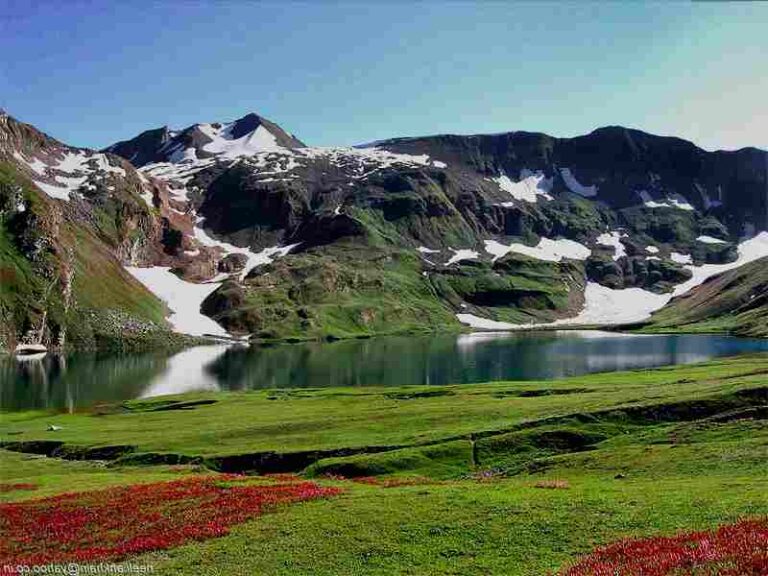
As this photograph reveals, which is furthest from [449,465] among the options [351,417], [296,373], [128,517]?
[296,373]

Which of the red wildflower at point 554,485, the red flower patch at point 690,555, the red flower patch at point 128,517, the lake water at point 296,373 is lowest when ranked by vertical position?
the lake water at point 296,373

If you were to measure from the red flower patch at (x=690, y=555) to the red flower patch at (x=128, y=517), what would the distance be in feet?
57.4

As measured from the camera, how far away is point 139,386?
151 meters

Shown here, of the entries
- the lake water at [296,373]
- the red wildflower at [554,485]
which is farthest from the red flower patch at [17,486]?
the lake water at [296,373]

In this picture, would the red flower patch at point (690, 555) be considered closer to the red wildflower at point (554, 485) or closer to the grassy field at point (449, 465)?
the grassy field at point (449, 465)

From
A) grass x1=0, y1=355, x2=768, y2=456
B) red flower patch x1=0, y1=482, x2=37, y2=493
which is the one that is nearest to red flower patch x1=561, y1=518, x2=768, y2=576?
grass x1=0, y1=355, x2=768, y2=456

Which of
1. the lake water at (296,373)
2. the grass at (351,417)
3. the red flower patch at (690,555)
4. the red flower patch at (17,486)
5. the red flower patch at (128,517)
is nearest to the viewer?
the red flower patch at (690,555)

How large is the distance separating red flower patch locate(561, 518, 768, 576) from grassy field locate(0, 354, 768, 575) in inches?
66.7

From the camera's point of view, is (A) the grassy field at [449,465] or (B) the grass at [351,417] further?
(B) the grass at [351,417]

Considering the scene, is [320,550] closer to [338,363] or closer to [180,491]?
[180,491]

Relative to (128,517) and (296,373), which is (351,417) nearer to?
(128,517)

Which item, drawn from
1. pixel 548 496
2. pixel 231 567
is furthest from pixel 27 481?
pixel 548 496

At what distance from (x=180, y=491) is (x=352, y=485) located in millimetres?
10866

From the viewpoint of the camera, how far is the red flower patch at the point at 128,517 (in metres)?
29.4
